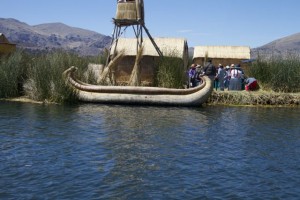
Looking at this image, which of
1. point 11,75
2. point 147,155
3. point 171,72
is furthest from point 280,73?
point 147,155

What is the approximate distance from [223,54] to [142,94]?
16.5 meters

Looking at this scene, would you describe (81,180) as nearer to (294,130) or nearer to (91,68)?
(294,130)

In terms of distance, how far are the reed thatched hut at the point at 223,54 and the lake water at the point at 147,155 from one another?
17.5m

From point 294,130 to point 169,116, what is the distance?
174 inches

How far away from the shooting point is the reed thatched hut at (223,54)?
34.5 m

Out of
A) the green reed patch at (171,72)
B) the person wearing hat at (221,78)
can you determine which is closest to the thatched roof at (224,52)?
the person wearing hat at (221,78)

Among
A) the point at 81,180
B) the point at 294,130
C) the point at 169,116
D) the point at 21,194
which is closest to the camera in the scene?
the point at 21,194

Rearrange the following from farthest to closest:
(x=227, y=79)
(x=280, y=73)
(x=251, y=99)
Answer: (x=227, y=79), (x=280, y=73), (x=251, y=99)

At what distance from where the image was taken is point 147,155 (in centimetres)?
1078

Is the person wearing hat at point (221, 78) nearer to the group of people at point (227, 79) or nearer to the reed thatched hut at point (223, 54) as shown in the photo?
the group of people at point (227, 79)

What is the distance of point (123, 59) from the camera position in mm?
25875

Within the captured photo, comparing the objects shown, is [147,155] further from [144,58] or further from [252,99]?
[144,58]

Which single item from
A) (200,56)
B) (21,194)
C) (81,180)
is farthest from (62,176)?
(200,56)

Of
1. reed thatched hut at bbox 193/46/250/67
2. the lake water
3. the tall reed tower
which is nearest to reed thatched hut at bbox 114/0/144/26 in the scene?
the tall reed tower
